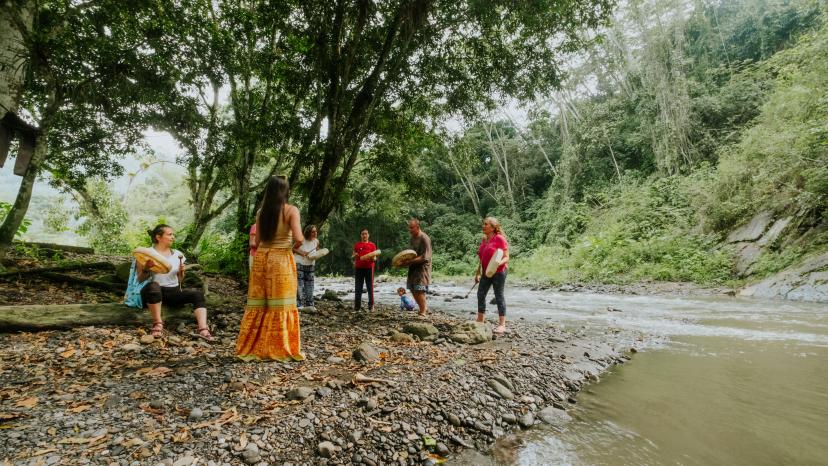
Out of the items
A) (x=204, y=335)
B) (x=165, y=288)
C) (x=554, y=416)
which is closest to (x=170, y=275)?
(x=165, y=288)

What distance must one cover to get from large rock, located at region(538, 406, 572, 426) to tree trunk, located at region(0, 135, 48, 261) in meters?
8.81

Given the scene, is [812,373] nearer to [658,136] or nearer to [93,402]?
[93,402]

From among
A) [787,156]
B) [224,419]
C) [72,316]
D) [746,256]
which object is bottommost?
[224,419]

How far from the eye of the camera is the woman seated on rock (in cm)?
508

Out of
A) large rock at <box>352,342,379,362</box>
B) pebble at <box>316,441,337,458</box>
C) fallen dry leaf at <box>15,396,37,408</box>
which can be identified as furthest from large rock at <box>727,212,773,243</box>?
fallen dry leaf at <box>15,396,37,408</box>

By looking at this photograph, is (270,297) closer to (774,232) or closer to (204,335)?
(204,335)

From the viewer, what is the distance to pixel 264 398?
3.41m

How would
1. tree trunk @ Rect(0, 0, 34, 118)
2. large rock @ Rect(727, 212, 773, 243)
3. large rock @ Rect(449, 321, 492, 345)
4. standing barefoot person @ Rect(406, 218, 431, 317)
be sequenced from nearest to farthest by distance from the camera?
large rock @ Rect(449, 321, 492, 345) < tree trunk @ Rect(0, 0, 34, 118) < standing barefoot person @ Rect(406, 218, 431, 317) < large rock @ Rect(727, 212, 773, 243)

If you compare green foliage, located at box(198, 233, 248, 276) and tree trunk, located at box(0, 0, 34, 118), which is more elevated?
tree trunk, located at box(0, 0, 34, 118)

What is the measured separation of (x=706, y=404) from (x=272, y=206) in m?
5.07

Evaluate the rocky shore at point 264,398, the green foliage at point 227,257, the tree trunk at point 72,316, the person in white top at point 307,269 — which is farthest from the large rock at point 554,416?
the green foliage at point 227,257

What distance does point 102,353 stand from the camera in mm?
4402

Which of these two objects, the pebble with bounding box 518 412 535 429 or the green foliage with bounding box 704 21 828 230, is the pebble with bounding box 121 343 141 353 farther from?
the green foliage with bounding box 704 21 828 230

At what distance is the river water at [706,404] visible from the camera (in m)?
3.14
